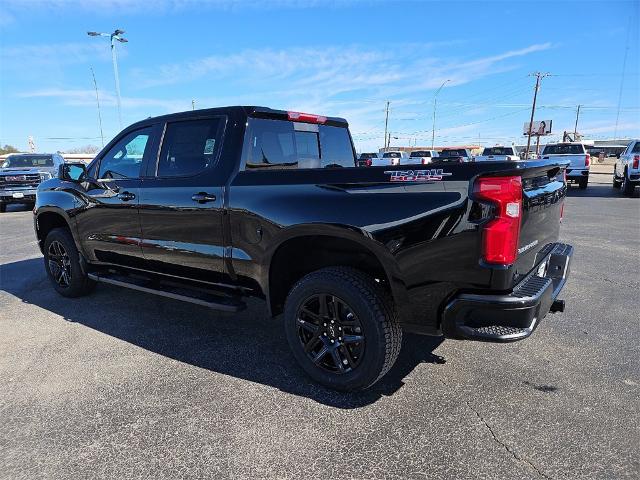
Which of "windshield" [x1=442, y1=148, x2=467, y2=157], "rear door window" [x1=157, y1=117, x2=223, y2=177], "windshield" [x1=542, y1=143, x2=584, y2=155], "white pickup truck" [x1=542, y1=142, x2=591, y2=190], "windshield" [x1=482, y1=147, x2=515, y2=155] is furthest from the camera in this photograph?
A: "windshield" [x1=442, y1=148, x2=467, y2=157]

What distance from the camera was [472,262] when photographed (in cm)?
245

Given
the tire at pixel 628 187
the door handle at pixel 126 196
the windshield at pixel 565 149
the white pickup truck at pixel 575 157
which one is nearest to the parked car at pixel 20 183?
the door handle at pixel 126 196

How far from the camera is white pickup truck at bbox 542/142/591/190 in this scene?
759 inches

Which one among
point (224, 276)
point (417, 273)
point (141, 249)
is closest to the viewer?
point (417, 273)

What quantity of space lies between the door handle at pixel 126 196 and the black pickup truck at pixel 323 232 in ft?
0.07

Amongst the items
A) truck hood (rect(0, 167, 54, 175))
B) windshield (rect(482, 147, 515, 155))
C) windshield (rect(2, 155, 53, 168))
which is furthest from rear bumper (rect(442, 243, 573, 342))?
windshield (rect(482, 147, 515, 155))

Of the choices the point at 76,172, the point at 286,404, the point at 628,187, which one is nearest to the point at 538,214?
the point at 286,404

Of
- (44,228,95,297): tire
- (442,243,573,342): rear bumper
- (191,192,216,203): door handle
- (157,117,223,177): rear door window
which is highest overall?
(157,117,223,177): rear door window

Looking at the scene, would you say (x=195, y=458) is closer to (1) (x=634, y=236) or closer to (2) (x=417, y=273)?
(2) (x=417, y=273)

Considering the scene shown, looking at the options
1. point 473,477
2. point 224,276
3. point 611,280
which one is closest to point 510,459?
point 473,477

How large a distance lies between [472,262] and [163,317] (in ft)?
10.7

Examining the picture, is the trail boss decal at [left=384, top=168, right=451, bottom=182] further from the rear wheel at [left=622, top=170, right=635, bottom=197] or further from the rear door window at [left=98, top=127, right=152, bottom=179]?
the rear wheel at [left=622, top=170, right=635, bottom=197]

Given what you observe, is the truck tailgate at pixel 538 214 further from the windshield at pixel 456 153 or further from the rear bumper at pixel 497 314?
the windshield at pixel 456 153

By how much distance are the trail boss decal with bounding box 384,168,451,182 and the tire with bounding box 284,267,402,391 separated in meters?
0.69
